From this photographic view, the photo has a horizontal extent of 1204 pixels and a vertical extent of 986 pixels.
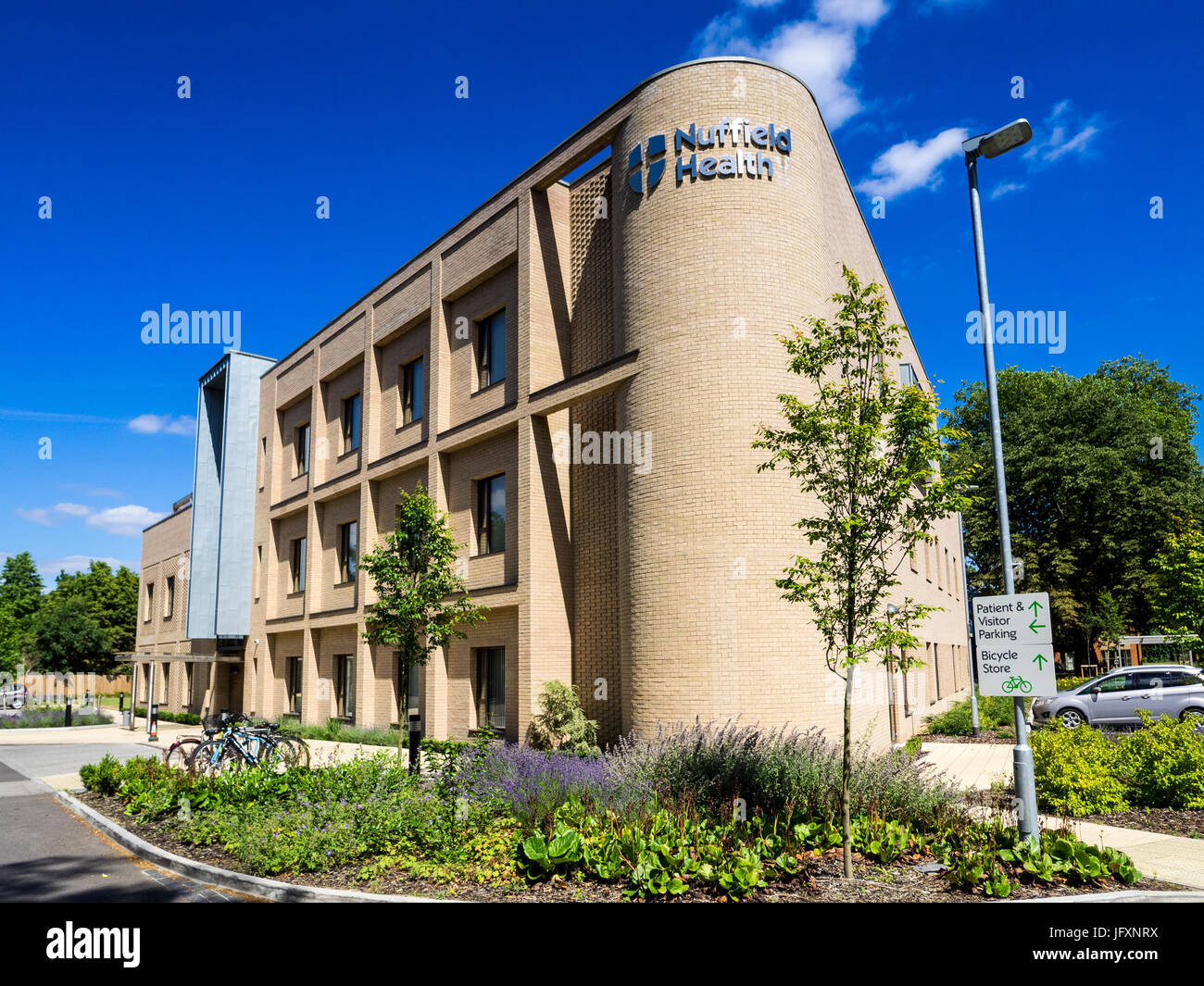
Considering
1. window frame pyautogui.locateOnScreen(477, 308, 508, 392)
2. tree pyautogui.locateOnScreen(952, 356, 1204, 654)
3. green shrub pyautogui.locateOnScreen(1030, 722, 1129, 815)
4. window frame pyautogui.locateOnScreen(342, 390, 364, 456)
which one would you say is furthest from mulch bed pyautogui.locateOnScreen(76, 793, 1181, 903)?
tree pyautogui.locateOnScreen(952, 356, 1204, 654)

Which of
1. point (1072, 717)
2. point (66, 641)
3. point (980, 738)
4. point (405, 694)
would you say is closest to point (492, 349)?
point (405, 694)

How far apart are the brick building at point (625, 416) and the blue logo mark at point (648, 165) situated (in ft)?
0.22

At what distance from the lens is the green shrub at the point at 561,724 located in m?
16.2

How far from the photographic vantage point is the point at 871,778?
10.1 metres

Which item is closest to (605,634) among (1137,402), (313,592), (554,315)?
(554,315)

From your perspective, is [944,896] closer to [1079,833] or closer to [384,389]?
[1079,833]

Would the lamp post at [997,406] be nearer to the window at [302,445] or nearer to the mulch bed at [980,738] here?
the mulch bed at [980,738]

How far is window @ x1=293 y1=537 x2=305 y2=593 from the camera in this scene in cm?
3036

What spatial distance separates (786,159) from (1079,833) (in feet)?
41.1

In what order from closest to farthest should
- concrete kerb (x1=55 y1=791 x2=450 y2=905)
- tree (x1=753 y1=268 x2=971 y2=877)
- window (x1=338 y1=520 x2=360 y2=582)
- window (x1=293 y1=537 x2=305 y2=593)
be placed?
concrete kerb (x1=55 y1=791 x2=450 y2=905) → tree (x1=753 y1=268 x2=971 y2=877) → window (x1=338 y1=520 x2=360 y2=582) → window (x1=293 y1=537 x2=305 y2=593)

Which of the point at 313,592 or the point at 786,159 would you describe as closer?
the point at 786,159

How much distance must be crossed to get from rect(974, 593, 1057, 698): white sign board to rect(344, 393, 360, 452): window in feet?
72.8

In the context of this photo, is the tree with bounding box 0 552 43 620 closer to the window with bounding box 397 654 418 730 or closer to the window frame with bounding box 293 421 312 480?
the window frame with bounding box 293 421 312 480

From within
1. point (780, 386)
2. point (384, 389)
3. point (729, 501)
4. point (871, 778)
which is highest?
point (384, 389)
